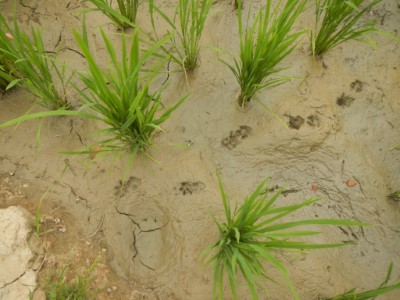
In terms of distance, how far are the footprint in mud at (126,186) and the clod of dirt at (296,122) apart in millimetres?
708

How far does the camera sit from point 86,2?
64.0 inches

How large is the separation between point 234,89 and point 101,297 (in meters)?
1.03

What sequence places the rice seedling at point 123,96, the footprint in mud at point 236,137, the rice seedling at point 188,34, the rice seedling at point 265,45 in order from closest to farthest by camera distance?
the rice seedling at point 123,96
the rice seedling at point 265,45
the rice seedling at point 188,34
the footprint in mud at point 236,137

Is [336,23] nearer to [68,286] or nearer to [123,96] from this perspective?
[123,96]

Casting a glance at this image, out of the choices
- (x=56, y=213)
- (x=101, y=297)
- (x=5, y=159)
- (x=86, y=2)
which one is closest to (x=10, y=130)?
Answer: (x=5, y=159)

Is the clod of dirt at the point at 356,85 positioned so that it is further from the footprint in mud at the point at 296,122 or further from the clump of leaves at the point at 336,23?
the footprint in mud at the point at 296,122

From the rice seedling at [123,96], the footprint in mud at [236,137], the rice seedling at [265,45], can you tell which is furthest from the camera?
the footprint in mud at [236,137]

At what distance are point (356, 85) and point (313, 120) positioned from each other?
11.6 inches

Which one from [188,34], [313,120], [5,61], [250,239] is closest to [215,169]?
[250,239]

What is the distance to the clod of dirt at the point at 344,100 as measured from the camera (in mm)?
1507

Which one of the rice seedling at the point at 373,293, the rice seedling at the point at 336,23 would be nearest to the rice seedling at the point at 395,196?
the rice seedling at the point at 373,293

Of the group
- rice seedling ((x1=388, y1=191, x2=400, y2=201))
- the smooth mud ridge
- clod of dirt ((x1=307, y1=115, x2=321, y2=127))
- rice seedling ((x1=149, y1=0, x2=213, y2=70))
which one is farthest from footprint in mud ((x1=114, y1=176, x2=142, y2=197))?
rice seedling ((x1=388, y1=191, x2=400, y2=201))

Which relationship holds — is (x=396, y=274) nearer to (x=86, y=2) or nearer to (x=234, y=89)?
(x=234, y=89)

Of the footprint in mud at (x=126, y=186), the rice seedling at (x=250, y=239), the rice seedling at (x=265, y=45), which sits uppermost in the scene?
the rice seedling at (x=265, y=45)
